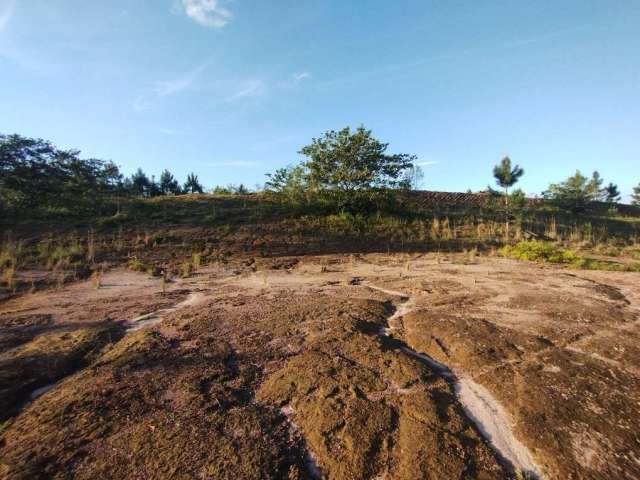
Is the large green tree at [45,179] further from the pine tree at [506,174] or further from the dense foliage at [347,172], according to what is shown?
the pine tree at [506,174]

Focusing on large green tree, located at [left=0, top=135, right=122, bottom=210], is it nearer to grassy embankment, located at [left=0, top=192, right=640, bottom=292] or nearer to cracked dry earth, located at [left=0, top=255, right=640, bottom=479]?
grassy embankment, located at [left=0, top=192, right=640, bottom=292]

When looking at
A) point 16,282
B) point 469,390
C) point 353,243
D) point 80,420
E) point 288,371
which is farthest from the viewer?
point 353,243

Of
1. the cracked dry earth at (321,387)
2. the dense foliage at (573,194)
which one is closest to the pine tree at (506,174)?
the dense foliage at (573,194)

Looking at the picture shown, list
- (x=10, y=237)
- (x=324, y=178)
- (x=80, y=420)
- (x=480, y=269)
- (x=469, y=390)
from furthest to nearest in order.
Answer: (x=324, y=178), (x=10, y=237), (x=480, y=269), (x=469, y=390), (x=80, y=420)

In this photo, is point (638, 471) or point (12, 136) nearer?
point (638, 471)

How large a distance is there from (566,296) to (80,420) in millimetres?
6251

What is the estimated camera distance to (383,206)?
13977 millimetres

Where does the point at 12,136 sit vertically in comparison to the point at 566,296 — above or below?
above

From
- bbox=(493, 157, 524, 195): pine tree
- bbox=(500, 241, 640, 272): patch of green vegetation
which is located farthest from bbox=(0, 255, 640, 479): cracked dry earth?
bbox=(493, 157, 524, 195): pine tree

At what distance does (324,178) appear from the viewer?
13297 millimetres

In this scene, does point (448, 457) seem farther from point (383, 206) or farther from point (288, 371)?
point (383, 206)

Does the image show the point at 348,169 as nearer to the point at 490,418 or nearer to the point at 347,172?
the point at 347,172

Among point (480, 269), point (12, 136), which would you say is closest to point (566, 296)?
point (480, 269)

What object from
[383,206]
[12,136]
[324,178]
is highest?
[12,136]
